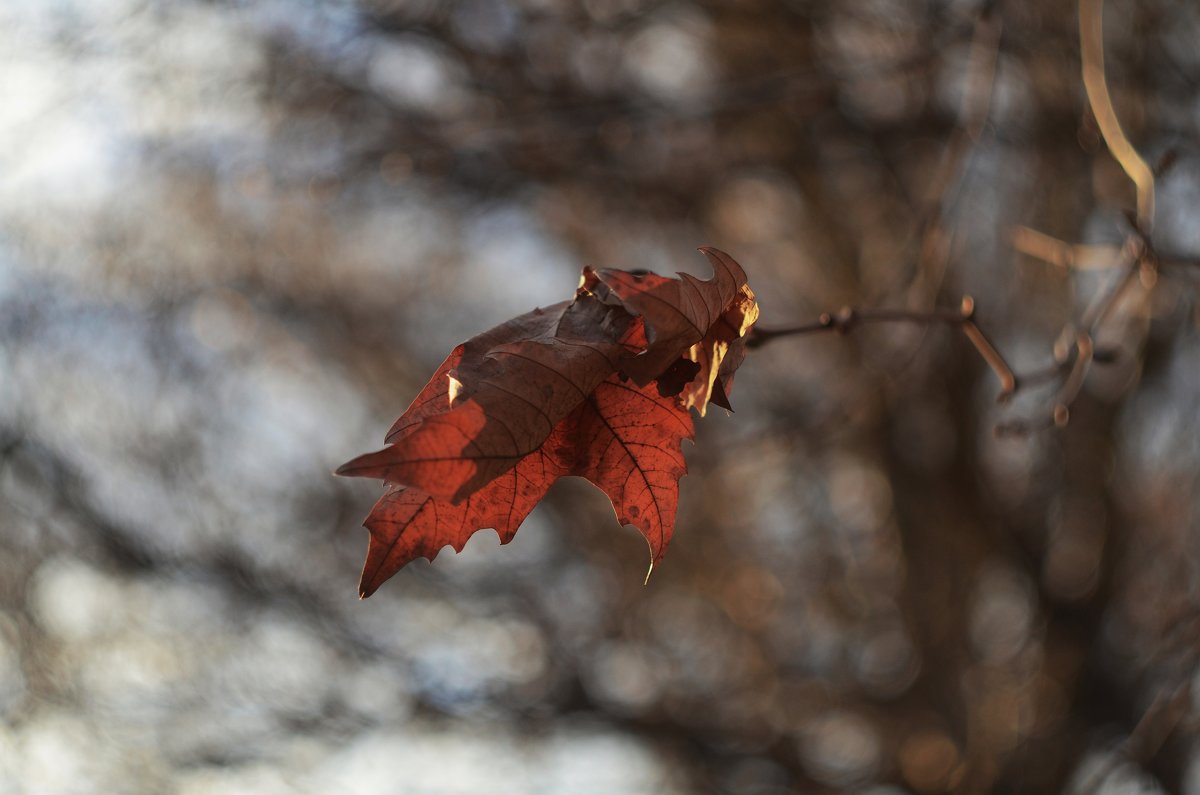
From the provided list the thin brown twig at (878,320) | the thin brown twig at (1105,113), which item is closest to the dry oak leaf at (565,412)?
the thin brown twig at (878,320)

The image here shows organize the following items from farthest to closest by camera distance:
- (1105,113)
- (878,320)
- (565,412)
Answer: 1. (1105,113)
2. (878,320)
3. (565,412)

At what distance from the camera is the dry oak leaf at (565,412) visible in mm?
727

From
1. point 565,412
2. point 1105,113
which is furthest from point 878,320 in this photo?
point 1105,113

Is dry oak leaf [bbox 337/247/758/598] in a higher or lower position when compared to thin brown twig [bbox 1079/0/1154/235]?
lower

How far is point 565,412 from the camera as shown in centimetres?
81

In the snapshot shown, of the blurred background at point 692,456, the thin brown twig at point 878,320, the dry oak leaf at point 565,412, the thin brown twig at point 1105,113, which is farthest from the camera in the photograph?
the blurred background at point 692,456

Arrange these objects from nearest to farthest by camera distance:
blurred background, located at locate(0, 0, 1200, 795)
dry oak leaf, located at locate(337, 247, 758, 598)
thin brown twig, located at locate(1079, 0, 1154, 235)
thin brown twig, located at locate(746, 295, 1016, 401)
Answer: dry oak leaf, located at locate(337, 247, 758, 598), thin brown twig, located at locate(746, 295, 1016, 401), thin brown twig, located at locate(1079, 0, 1154, 235), blurred background, located at locate(0, 0, 1200, 795)

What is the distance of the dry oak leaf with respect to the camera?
727mm

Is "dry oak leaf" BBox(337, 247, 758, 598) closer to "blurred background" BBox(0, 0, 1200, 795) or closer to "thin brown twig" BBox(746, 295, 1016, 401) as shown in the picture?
"thin brown twig" BBox(746, 295, 1016, 401)

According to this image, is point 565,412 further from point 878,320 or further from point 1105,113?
point 1105,113

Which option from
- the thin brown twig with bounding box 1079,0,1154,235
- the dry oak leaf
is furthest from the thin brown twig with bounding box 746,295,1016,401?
the thin brown twig with bounding box 1079,0,1154,235

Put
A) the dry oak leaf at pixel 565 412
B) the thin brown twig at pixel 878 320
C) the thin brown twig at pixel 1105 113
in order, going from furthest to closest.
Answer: the thin brown twig at pixel 1105 113, the thin brown twig at pixel 878 320, the dry oak leaf at pixel 565 412

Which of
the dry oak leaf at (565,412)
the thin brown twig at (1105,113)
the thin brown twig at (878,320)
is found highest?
the thin brown twig at (1105,113)

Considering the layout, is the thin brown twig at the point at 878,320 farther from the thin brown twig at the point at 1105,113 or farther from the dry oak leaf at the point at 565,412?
the thin brown twig at the point at 1105,113
